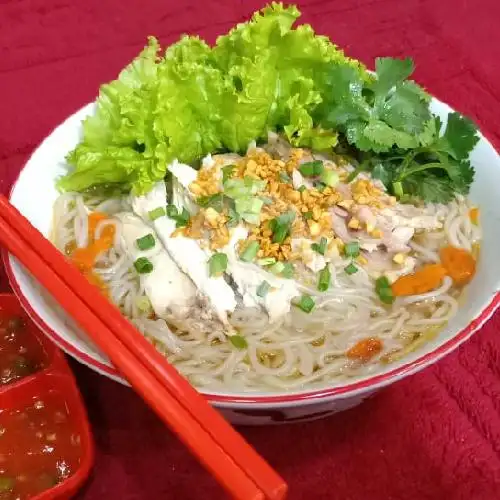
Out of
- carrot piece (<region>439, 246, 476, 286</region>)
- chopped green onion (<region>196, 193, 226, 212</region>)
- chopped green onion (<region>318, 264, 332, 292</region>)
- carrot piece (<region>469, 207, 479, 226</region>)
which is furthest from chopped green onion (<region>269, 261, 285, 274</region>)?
carrot piece (<region>469, 207, 479, 226</region>)

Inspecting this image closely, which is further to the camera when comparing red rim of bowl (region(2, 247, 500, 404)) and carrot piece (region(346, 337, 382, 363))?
carrot piece (region(346, 337, 382, 363))

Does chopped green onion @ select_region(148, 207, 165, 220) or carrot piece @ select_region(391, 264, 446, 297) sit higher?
chopped green onion @ select_region(148, 207, 165, 220)

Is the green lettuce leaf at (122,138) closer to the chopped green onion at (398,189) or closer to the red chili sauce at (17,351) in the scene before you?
the red chili sauce at (17,351)

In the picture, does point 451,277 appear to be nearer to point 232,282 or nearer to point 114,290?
point 232,282

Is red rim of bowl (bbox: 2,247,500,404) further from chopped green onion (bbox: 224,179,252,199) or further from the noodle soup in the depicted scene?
chopped green onion (bbox: 224,179,252,199)

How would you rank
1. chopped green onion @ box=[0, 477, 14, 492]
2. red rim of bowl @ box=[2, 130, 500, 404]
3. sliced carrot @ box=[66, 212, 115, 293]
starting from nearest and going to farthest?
red rim of bowl @ box=[2, 130, 500, 404] < chopped green onion @ box=[0, 477, 14, 492] < sliced carrot @ box=[66, 212, 115, 293]

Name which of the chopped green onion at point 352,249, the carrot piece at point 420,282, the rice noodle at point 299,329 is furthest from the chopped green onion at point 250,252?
the carrot piece at point 420,282

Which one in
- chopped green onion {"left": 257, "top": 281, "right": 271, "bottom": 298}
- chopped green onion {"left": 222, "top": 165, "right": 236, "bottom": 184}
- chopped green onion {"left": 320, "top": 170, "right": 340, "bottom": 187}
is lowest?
chopped green onion {"left": 257, "top": 281, "right": 271, "bottom": 298}

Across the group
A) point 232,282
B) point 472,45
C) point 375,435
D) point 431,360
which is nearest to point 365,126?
point 232,282
